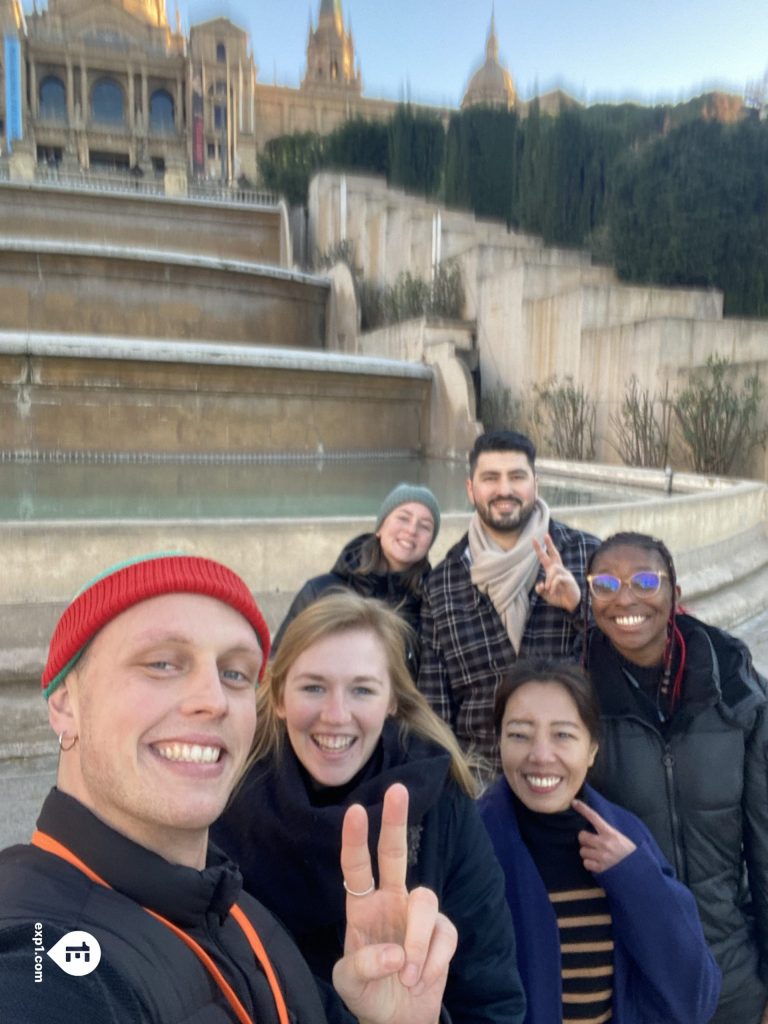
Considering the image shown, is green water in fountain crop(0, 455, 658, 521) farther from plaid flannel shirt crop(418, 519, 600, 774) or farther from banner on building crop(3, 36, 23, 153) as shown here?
banner on building crop(3, 36, 23, 153)

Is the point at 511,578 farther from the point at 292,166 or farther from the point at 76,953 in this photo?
the point at 292,166

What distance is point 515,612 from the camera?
2539 millimetres

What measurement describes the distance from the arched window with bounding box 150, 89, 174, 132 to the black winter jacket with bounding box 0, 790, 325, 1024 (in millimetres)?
57786

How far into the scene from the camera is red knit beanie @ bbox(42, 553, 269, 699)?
1.06 meters

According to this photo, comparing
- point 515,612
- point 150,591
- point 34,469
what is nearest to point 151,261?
point 34,469

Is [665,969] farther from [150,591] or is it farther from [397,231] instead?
[397,231]

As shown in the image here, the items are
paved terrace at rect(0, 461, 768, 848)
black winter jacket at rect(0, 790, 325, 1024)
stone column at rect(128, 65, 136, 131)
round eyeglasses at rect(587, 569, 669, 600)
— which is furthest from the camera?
stone column at rect(128, 65, 136, 131)

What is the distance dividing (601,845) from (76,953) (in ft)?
4.03

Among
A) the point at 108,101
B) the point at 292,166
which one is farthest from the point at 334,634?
the point at 108,101

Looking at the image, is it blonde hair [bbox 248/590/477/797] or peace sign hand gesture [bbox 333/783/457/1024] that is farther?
blonde hair [bbox 248/590/477/797]

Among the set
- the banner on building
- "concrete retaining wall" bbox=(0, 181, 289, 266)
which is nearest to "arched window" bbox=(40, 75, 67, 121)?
the banner on building

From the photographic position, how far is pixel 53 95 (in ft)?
161

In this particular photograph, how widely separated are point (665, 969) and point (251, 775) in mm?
954

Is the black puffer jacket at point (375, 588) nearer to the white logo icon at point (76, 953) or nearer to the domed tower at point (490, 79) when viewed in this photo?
the white logo icon at point (76, 953)
